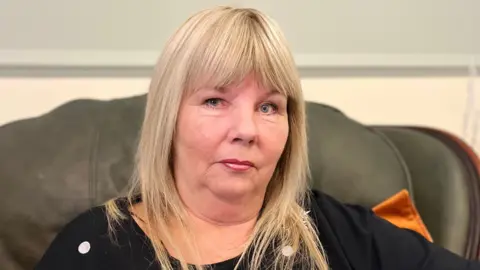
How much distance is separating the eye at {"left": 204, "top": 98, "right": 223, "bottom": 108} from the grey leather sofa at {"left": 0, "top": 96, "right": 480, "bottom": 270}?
0.34 metres

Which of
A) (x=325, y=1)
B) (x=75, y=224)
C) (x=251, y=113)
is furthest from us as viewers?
(x=325, y=1)

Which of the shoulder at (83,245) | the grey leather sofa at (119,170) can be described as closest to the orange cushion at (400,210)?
the grey leather sofa at (119,170)

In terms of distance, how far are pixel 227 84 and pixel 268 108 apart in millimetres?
101

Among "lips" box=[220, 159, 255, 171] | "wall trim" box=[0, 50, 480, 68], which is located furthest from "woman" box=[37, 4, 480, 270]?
"wall trim" box=[0, 50, 480, 68]

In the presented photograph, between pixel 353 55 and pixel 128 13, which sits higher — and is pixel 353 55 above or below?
below

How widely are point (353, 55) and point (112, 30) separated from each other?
0.67 meters

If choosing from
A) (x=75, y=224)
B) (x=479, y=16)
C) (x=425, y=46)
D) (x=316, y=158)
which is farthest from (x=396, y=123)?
(x=75, y=224)

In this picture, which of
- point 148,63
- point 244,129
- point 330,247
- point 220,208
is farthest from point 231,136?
point 148,63

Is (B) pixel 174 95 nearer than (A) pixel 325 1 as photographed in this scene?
Yes

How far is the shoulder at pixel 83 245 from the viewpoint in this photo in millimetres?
1043

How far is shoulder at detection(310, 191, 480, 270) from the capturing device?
3.59 feet

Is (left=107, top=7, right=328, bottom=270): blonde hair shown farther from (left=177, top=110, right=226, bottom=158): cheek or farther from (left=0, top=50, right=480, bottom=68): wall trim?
(left=0, top=50, right=480, bottom=68): wall trim

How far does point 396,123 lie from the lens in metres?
1.73

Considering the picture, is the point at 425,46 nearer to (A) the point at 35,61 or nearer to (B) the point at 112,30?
(B) the point at 112,30
